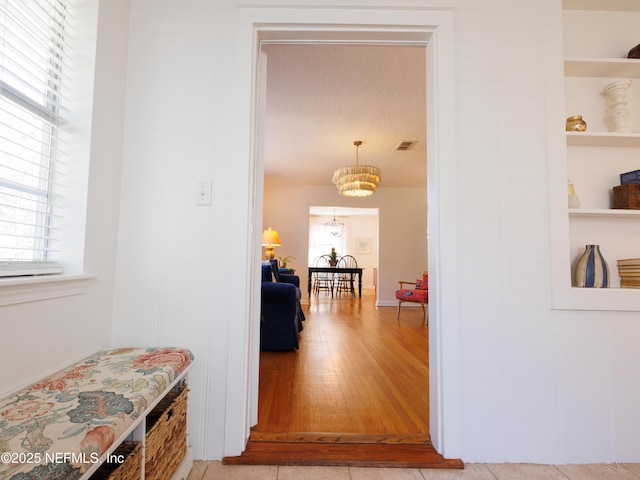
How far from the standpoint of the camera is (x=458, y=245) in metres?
1.48

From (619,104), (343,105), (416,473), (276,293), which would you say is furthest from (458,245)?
(343,105)

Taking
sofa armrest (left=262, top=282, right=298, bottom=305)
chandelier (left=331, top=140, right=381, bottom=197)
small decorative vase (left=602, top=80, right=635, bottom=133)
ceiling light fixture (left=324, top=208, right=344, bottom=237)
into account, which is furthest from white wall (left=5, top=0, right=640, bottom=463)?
ceiling light fixture (left=324, top=208, right=344, bottom=237)

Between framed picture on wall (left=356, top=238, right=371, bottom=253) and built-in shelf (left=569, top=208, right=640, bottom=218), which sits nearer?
built-in shelf (left=569, top=208, right=640, bottom=218)

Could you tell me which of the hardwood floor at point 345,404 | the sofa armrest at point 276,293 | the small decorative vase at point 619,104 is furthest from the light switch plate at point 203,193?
the small decorative vase at point 619,104

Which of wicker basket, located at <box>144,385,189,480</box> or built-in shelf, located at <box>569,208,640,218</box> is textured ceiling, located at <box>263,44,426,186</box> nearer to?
built-in shelf, located at <box>569,208,640,218</box>

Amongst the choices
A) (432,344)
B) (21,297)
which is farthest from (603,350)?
(21,297)

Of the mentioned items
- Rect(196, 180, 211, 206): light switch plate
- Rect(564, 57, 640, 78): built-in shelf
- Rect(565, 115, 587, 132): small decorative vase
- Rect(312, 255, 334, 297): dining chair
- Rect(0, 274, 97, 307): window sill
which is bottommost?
Rect(312, 255, 334, 297): dining chair

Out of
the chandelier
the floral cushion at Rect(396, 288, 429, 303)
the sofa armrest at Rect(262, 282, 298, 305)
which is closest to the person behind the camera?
the sofa armrest at Rect(262, 282, 298, 305)

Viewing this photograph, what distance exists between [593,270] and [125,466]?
2.07 metres

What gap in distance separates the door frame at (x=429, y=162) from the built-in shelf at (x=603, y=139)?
2.25 ft

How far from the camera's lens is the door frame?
142cm

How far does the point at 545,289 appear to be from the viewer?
4.81ft

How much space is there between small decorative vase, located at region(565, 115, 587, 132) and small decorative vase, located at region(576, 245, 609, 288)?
62 cm

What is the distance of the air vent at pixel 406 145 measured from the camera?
4147 millimetres
